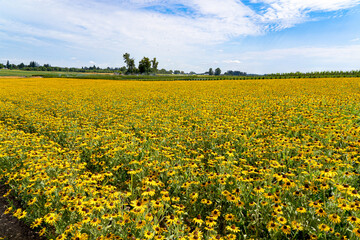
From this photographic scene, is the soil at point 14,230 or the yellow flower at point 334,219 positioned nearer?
the yellow flower at point 334,219

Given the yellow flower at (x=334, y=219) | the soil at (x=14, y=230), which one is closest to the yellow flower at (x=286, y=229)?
the yellow flower at (x=334, y=219)

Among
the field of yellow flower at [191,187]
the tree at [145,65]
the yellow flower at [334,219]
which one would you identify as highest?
the tree at [145,65]

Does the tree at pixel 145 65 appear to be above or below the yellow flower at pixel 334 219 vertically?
above

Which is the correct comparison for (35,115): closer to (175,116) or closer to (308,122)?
(175,116)

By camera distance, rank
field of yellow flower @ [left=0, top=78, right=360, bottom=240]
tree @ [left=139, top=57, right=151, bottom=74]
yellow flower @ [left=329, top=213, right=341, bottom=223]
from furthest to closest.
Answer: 1. tree @ [left=139, top=57, right=151, bottom=74]
2. field of yellow flower @ [left=0, top=78, right=360, bottom=240]
3. yellow flower @ [left=329, top=213, right=341, bottom=223]

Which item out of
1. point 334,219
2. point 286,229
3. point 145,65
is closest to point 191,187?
point 286,229

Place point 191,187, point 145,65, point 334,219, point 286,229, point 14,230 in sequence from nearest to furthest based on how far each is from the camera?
point 334,219 < point 286,229 < point 14,230 < point 191,187 < point 145,65

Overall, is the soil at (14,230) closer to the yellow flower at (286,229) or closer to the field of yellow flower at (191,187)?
the field of yellow flower at (191,187)

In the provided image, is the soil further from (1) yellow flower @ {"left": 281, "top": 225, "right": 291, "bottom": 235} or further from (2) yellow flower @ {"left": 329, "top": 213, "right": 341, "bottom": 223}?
(2) yellow flower @ {"left": 329, "top": 213, "right": 341, "bottom": 223}

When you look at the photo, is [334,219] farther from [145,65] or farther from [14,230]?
[145,65]

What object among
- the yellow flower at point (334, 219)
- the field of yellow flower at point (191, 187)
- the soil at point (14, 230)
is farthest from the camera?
the soil at point (14, 230)

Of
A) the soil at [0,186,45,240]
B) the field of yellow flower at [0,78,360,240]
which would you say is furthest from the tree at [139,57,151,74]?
the soil at [0,186,45,240]

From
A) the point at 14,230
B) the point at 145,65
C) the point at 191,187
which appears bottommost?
the point at 14,230

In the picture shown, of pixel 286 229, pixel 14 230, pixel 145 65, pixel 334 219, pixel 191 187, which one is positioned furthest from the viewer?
pixel 145 65
